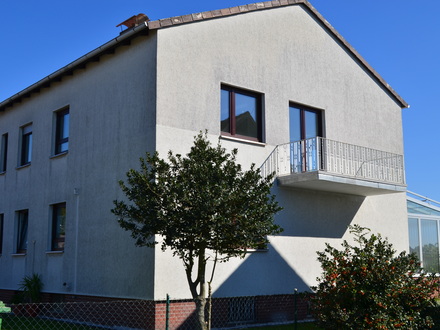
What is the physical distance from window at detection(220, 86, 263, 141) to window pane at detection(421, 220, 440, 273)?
9665mm

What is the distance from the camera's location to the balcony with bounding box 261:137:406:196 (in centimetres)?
1512

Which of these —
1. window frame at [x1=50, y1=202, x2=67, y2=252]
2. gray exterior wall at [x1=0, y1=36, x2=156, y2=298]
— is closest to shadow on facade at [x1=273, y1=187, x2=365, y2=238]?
gray exterior wall at [x1=0, y1=36, x2=156, y2=298]

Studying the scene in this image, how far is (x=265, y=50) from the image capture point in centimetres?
1603

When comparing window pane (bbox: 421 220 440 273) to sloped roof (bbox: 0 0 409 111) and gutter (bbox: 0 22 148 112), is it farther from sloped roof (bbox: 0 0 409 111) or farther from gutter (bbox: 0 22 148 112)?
gutter (bbox: 0 22 148 112)

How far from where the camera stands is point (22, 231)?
18922 millimetres

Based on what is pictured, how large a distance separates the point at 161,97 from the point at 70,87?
4.85 m

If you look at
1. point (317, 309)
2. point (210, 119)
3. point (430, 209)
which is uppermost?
point (210, 119)

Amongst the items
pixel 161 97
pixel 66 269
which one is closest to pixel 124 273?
pixel 66 269

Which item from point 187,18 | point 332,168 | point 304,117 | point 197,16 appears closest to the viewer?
point 187,18

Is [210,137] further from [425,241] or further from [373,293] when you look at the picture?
[425,241]

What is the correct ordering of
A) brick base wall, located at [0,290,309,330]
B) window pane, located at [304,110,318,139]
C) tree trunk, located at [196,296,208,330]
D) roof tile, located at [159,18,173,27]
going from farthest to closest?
window pane, located at [304,110,318,139] → roof tile, located at [159,18,173,27] → brick base wall, located at [0,290,309,330] → tree trunk, located at [196,296,208,330]

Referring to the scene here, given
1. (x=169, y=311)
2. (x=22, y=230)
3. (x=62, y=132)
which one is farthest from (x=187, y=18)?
(x=22, y=230)

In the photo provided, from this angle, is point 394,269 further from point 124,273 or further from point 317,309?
point 124,273

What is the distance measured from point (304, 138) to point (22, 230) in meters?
9.91
